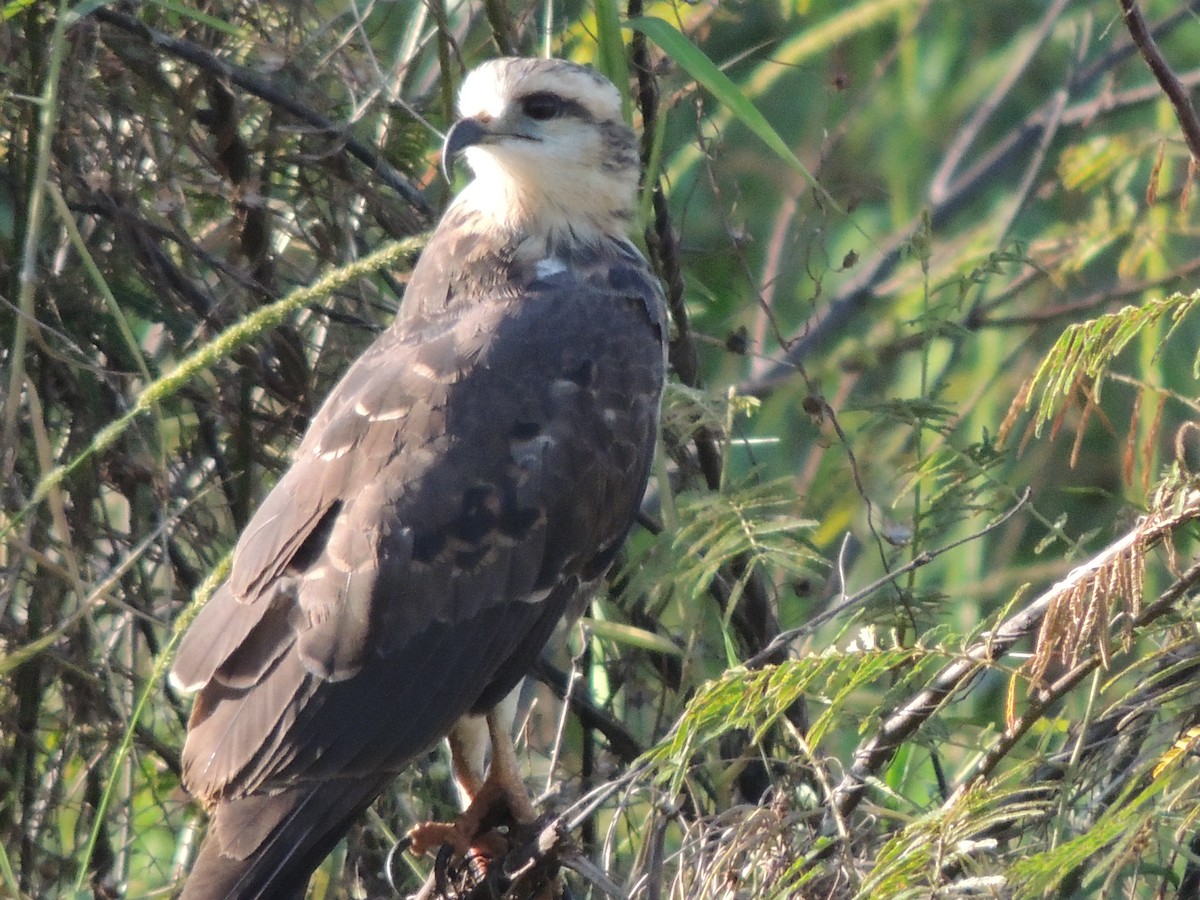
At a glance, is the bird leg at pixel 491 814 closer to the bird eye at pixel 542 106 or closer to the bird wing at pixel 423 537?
the bird wing at pixel 423 537

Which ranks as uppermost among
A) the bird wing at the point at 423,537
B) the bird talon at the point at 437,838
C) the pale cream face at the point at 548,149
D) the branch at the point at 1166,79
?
the branch at the point at 1166,79

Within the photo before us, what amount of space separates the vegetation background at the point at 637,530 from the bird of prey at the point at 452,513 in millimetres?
129

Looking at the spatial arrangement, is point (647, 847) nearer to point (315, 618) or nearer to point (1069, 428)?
point (315, 618)

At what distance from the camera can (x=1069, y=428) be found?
6.39 m

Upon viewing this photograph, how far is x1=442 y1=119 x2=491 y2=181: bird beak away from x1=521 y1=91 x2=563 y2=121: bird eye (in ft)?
0.38

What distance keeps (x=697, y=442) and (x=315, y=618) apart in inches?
38.6

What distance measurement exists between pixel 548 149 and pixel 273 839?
1514 mm

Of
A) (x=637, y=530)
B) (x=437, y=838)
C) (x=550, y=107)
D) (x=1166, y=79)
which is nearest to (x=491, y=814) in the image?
(x=437, y=838)

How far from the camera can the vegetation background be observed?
2.12 meters

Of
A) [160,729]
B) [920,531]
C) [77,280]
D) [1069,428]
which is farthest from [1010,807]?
[1069,428]

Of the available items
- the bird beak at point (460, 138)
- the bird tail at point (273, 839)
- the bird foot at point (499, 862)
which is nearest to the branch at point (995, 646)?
the bird foot at point (499, 862)

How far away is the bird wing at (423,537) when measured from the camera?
287 cm

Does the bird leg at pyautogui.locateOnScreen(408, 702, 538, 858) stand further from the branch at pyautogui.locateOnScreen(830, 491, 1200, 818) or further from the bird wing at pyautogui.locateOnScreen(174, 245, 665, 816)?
the branch at pyautogui.locateOnScreen(830, 491, 1200, 818)

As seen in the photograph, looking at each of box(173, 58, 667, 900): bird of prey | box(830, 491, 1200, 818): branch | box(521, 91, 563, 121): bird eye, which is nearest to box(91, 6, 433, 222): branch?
box(173, 58, 667, 900): bird of prey
